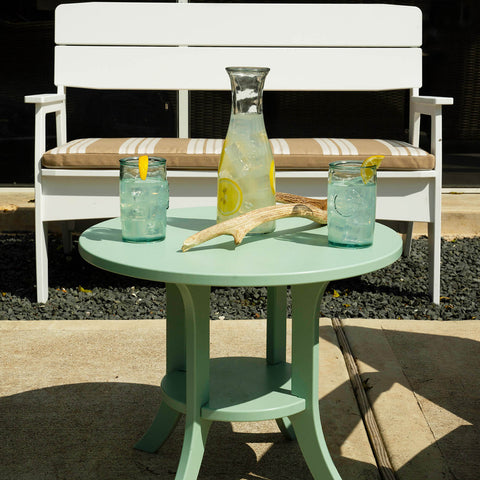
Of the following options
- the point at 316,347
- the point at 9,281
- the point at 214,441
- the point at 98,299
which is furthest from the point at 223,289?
the point at 316,347

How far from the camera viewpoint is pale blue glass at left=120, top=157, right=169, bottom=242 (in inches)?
62.6

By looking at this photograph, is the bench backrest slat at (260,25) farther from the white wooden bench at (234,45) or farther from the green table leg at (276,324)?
the green table leg at (276,324)

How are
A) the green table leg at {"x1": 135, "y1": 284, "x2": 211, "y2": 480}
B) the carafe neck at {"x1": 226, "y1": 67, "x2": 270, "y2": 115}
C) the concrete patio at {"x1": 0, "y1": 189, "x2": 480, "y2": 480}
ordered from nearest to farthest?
the green table leg at {"x1": 135, "y1": 284, "x2": 211, "y2": 480} < the carafe neck at {"x1": 226, "y1": 67, "x2": 270, "y2": 115} < the concrete patio at {"x1": 0, "y1": 189, "x2": 480, "y2": 480}

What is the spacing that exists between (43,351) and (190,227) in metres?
0.97

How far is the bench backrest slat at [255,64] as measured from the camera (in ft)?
11.8

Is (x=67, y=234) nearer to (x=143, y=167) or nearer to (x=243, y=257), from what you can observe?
(x=143, y=167)

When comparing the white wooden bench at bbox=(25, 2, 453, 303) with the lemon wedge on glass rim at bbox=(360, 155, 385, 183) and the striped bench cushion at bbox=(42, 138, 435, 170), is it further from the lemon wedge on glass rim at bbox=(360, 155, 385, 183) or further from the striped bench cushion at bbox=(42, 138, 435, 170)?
the lemon wedge on glass rim at bbox=(360, 155, 385, 183)

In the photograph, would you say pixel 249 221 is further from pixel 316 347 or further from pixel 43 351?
pixel 43 351

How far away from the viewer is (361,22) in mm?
3609

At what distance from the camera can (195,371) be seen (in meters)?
1.51

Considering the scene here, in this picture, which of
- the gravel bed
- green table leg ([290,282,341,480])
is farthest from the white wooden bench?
green table leg ([290,282,341,480])

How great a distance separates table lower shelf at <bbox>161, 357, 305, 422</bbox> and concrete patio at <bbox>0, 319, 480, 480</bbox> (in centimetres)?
20

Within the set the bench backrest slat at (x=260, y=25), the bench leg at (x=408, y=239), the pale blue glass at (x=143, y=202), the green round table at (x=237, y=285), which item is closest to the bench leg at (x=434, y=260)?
the bench leg at (x=408, y=239)

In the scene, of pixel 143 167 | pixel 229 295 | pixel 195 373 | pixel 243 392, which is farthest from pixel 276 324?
pixel 229 295
